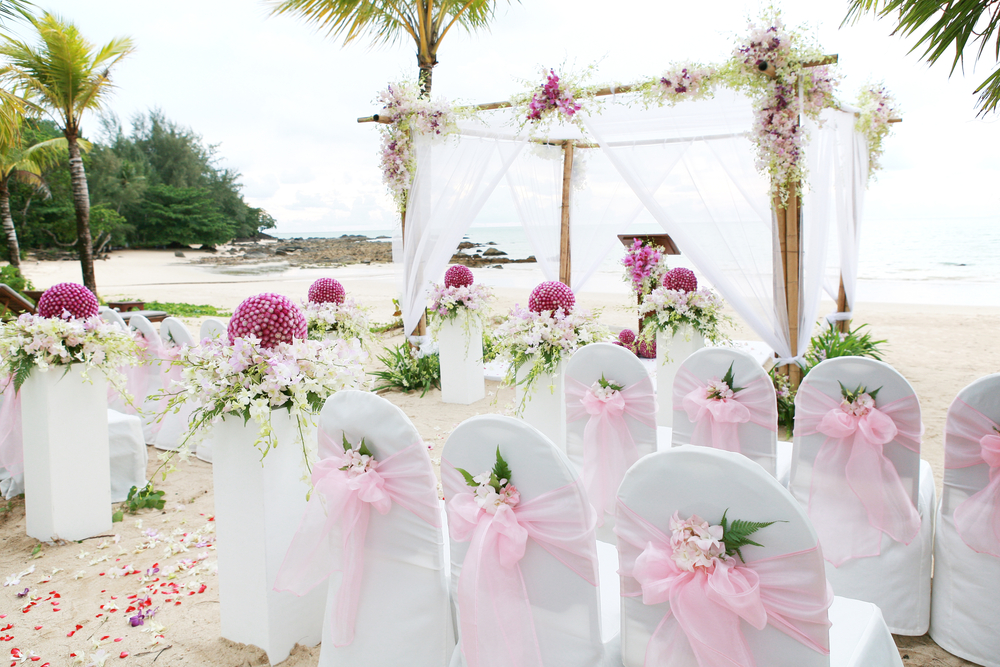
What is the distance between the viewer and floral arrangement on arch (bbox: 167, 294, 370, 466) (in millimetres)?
1834

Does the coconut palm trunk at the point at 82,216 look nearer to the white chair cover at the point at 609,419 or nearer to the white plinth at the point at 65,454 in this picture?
the white plinth at the point at 65,454

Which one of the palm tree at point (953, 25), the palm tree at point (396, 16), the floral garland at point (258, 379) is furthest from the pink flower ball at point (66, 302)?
the palm tree at point (396, 16)

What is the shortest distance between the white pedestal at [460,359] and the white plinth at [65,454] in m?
2.94

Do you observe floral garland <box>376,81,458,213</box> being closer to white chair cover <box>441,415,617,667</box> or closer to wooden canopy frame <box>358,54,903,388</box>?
wooden canopy frame <box>358,54,903,388</box>

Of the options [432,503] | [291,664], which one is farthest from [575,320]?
[291,664]

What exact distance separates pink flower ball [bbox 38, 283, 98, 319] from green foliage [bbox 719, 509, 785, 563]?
10.1 feet

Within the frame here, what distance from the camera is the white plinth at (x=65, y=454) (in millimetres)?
2760

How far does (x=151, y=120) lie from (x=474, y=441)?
104ft

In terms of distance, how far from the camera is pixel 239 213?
28.2 metres

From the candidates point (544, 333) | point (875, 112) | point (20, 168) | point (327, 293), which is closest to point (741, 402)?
point (544, 333)

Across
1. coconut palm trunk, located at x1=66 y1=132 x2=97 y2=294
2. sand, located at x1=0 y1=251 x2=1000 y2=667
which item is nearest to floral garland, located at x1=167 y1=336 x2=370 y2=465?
sand, located at x1=0 y1=251 x2=1000 y2=667

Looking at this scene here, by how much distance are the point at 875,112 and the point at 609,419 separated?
207 inches

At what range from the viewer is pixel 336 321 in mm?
4867

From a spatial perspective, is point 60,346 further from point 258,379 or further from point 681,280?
point 681,280
